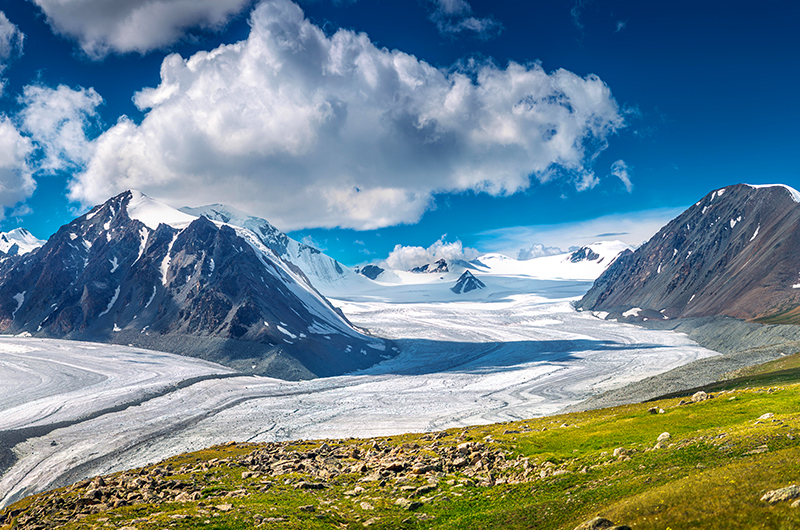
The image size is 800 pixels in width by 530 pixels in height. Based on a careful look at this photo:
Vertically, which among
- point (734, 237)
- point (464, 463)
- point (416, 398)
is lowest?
point (416, 398)

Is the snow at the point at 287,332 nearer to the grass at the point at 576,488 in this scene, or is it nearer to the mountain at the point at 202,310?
the mountain at the point at 202,310

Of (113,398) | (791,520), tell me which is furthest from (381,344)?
(791,520)

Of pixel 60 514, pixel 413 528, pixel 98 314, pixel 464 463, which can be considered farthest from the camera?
pixel 98 314

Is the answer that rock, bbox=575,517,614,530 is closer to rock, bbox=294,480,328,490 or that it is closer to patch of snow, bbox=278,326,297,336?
rock, bbox=294,480,328,490

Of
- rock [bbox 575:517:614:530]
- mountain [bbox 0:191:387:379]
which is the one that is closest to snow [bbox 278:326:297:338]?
mountain [bbox 0:191:387:379]

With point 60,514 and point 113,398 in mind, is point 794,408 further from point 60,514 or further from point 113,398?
point 113,398

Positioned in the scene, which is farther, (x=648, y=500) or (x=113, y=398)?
(x=113, y=398)

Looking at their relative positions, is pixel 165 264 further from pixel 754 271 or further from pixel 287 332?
pixel 754 271
